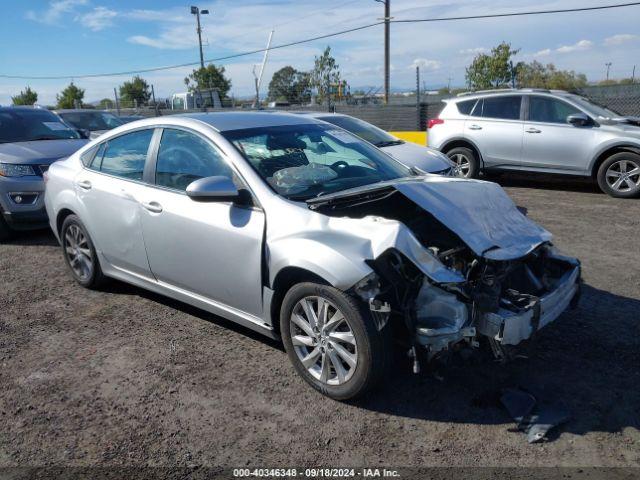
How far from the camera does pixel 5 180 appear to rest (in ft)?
23.5

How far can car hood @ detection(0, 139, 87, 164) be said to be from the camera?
7281mm

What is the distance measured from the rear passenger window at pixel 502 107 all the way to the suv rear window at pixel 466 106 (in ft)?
0.78

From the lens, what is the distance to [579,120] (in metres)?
9.08

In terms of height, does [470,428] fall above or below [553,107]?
below

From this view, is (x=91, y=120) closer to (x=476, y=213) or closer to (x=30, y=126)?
(x=30, y=126)

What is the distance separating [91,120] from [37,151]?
6810mm

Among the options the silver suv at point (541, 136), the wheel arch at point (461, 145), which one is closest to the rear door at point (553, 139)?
the silver suv at point (541, 136)

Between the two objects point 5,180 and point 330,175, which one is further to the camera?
point 5,180

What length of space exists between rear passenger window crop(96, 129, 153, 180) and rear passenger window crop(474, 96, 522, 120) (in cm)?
735

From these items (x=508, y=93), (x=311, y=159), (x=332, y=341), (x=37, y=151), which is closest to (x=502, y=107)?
(x=508, y=93)

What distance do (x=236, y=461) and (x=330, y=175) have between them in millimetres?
2095

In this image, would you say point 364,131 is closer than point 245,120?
No

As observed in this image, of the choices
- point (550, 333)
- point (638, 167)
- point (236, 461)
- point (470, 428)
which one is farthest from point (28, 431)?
point (638, 167)

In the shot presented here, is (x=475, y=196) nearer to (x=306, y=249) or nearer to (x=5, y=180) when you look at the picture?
(x=306, y=249)
